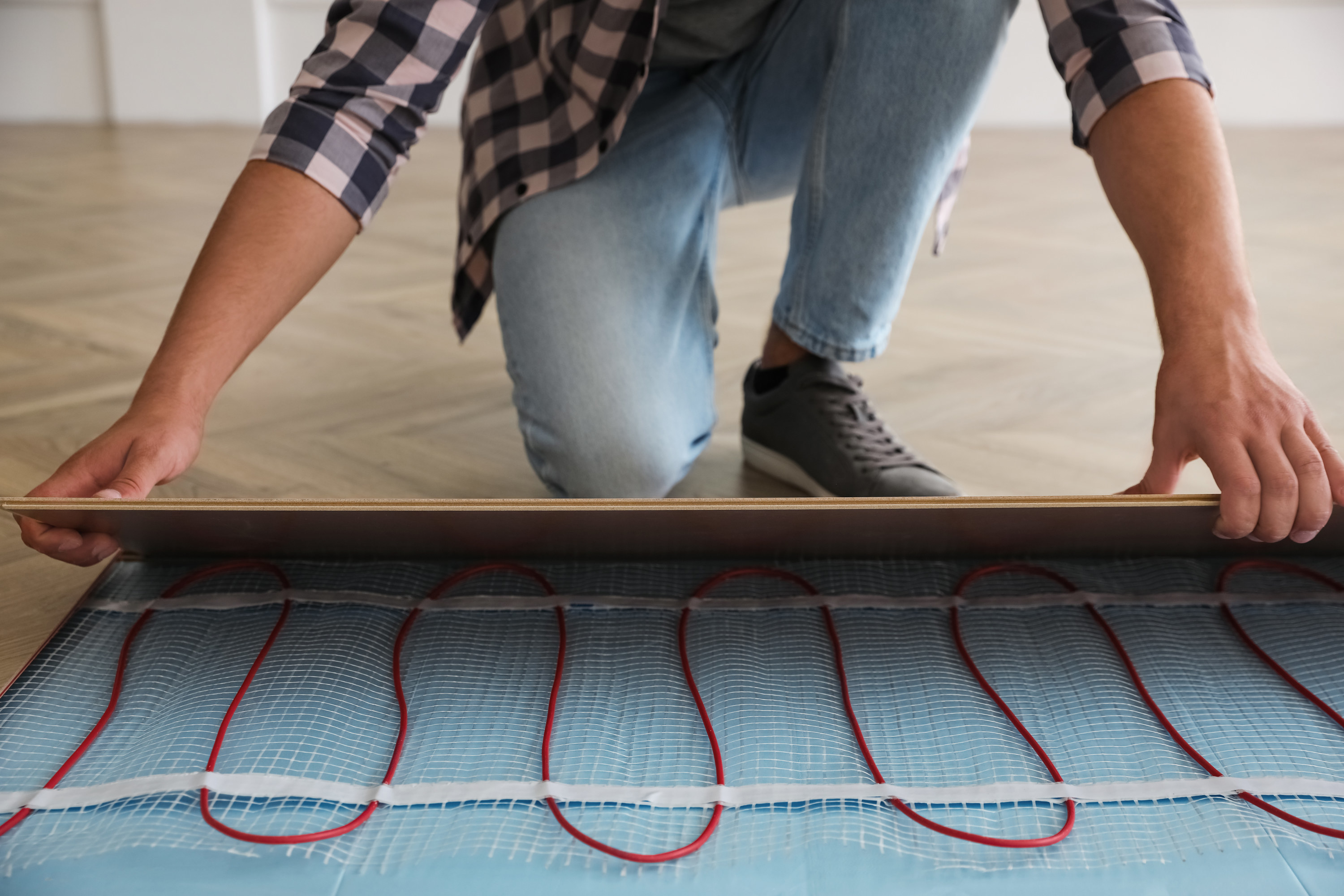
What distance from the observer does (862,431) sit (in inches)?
41.1

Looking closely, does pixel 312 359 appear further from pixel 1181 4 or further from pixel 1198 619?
pixel 1181 4

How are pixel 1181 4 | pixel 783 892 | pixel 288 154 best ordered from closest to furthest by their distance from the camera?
pixel 783 892 → pixel 288 154 → pixel 1181 4

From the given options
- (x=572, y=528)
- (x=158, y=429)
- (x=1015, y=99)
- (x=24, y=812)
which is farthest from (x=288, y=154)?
(x=1015, y=99)

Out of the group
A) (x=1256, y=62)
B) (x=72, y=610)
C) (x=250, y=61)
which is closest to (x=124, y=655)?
(x=72, y=610)

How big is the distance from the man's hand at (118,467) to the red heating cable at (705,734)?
25 cm

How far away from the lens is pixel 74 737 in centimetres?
65

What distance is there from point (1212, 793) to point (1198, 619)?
21 centimetres

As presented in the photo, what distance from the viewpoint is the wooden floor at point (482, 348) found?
1159 millimetres

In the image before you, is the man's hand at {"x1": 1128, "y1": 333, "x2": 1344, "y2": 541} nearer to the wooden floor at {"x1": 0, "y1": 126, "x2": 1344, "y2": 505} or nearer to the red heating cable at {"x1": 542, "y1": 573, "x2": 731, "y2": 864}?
the red heating cable at {"x1": 542, "y1": 573, "x2": 731, "y2": 864}

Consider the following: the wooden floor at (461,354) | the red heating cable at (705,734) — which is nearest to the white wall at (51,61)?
the wooden floor at (461,354)

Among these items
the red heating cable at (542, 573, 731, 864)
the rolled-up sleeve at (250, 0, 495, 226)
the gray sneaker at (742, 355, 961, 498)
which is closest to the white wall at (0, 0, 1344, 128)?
the gray sneaker at (742, 355, 961, 498)

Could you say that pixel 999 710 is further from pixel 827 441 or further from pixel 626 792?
pixel 827 441

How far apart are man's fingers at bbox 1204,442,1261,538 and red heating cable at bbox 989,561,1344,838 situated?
0.39 feet

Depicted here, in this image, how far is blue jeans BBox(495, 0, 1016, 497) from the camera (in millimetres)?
985
